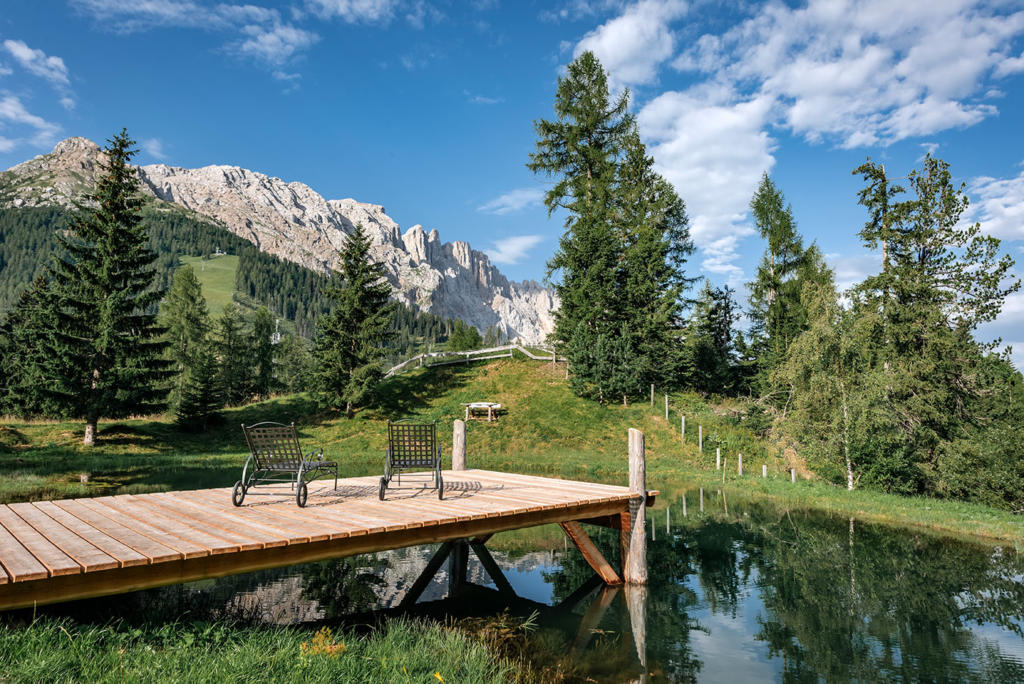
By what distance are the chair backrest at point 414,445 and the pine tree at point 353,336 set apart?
72.1 ft

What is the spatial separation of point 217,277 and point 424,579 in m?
162

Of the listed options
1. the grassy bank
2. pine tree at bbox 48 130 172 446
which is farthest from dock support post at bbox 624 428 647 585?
pine tree at bbox 48 130 172 446

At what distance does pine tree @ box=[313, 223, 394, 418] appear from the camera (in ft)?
97.8

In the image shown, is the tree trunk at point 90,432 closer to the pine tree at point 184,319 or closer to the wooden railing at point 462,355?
the pine tree at point 184,319

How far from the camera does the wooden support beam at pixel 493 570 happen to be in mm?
8992

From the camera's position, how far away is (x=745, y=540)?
12234 mm

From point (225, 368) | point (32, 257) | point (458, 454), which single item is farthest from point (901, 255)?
point (32, 257)

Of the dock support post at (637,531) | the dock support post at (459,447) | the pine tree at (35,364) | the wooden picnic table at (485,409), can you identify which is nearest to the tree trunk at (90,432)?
the pine tree at (35,364)

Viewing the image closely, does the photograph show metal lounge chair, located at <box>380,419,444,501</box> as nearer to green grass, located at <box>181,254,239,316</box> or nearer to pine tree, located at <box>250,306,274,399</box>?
pine tree, located at <box>250,306,274,399</box>

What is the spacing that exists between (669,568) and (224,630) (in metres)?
7.72

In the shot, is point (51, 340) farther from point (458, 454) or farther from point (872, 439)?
point (872, 439)

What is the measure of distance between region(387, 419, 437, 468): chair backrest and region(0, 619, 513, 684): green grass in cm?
269

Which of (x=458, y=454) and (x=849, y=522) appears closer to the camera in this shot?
(x=458, y=454)

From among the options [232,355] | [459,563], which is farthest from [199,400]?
[459,563]
